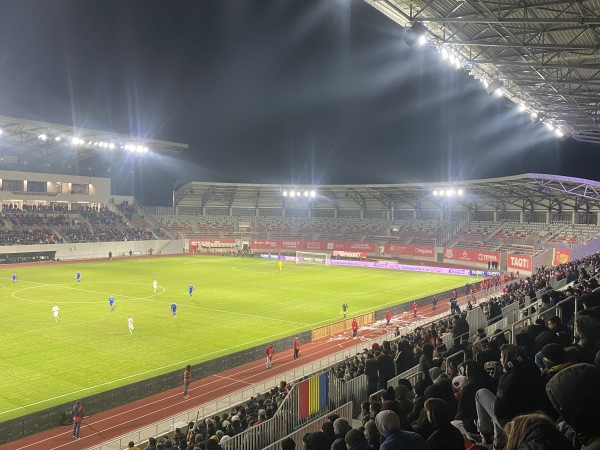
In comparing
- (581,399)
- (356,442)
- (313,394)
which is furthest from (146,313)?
(581,399)

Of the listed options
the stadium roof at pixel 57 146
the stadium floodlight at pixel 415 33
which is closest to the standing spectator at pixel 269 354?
the stadium floodlight at pixel 415 33

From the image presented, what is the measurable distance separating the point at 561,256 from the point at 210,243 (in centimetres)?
5515

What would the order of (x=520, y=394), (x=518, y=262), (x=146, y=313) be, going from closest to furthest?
(x=520, y=394) < (x=146, y=313) < (x=518, y=262)

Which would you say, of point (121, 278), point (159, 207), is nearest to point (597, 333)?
point (121, 278)

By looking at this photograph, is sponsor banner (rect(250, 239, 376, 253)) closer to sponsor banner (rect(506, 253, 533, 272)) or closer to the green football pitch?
the green football pitch

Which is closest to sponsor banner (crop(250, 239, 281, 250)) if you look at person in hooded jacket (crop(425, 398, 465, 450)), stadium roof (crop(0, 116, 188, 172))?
stadium roof (crop(0, 116, 188, 172))

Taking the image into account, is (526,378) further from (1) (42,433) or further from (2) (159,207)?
(2) (159,207)

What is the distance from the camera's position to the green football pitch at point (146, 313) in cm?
2259

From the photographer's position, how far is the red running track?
1645cm

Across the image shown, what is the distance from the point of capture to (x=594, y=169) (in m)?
51.2

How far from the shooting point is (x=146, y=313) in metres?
35.6

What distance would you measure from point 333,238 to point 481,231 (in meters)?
25.6

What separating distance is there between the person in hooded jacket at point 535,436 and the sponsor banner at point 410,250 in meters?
75.1

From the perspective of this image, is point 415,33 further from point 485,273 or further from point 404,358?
point 485,273
